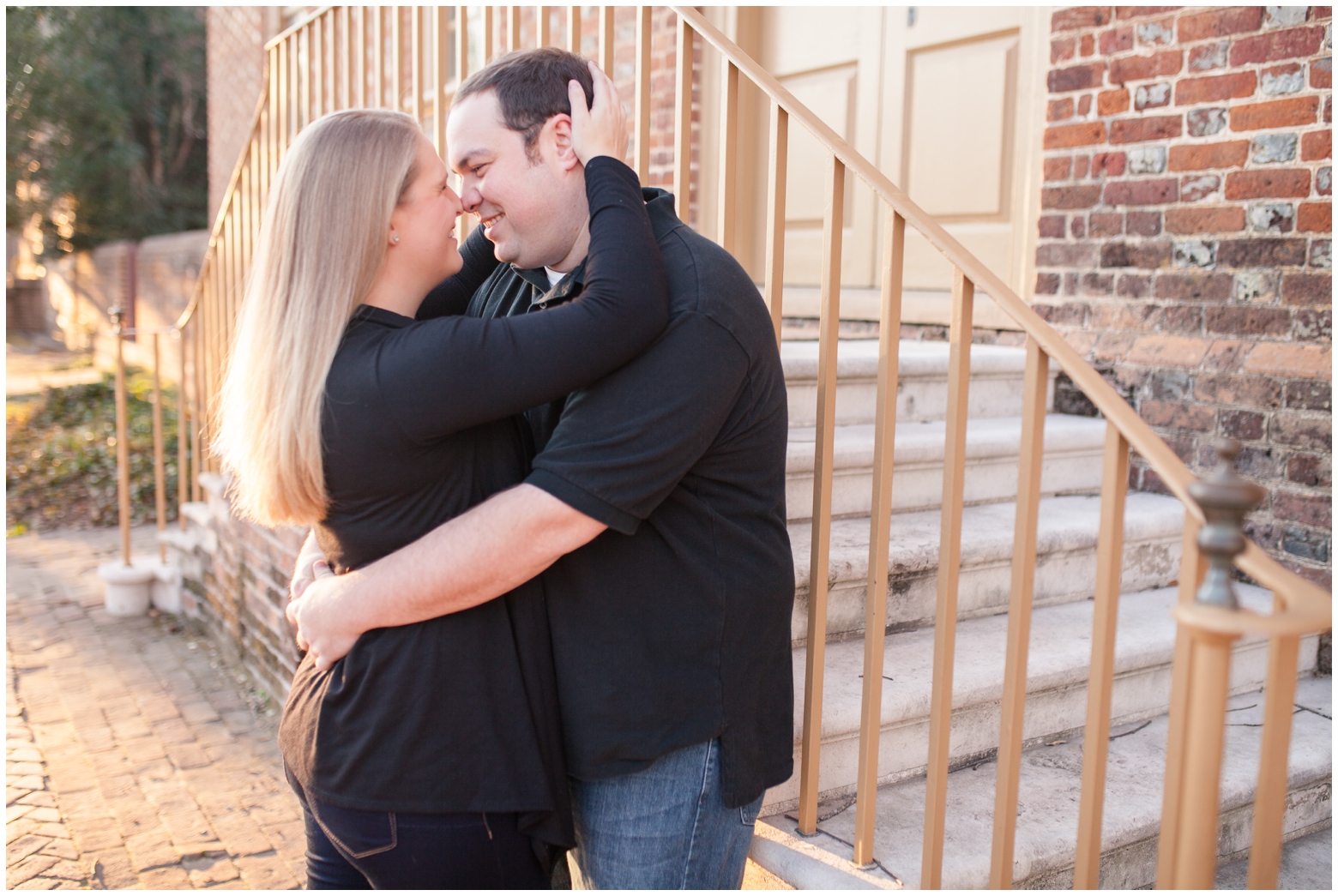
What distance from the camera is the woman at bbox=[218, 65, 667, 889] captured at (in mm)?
1416

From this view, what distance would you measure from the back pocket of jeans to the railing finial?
1154 mm

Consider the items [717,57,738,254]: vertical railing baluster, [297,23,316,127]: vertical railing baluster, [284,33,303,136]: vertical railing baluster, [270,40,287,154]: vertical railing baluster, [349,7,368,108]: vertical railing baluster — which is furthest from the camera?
[270,40,287,154]: vertical railing baluster

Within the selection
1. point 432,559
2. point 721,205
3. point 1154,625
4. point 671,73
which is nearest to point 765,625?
point 432,559

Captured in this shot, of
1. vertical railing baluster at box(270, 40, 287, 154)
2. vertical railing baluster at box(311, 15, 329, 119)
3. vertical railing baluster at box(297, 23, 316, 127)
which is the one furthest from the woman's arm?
vertical railing baluster at box(270, 40, 287, 154)

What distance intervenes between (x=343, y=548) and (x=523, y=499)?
1.13ft

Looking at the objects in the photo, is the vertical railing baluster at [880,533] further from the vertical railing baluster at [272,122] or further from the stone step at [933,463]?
the vertical railing baluster at [272,122]

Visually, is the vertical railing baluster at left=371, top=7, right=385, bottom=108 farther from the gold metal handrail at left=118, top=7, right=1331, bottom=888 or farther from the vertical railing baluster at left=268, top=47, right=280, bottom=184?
the vertical railing baluster at left=268, top=47, right=280, bottom=184

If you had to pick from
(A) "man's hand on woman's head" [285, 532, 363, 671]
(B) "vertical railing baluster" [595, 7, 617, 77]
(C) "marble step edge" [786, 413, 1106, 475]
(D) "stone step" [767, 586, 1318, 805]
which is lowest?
(D) "stone step" [767, 586, 1318, 805]

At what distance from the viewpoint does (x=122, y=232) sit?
16.7m

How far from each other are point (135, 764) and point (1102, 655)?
3483mm

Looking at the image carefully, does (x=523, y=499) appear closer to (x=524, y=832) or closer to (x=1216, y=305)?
(x=524, y=832)

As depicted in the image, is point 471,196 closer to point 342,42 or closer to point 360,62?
point 360,62

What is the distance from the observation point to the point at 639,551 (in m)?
1.60

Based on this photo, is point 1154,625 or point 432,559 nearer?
point 432,559
